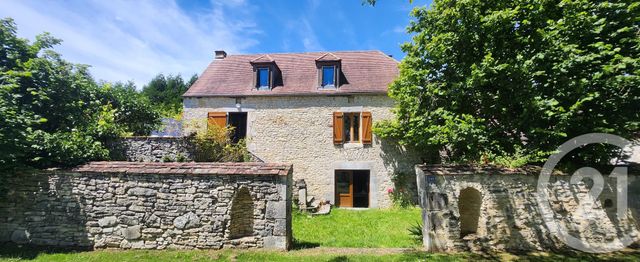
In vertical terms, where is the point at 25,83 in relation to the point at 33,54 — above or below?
below

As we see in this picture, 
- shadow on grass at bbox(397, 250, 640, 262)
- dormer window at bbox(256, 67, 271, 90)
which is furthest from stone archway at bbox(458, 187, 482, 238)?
dormer window at bbox(256, 67, 271, 90)

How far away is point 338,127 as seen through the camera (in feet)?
41.5

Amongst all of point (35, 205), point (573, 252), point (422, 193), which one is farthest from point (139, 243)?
point (573, 252)

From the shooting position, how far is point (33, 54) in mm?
7355

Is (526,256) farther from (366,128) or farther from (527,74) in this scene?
(366,128)

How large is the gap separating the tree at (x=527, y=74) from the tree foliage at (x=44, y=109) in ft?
30.5

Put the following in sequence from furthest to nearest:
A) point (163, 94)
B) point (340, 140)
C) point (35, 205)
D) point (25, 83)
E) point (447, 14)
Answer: point (163, 94), point (340, 140), point (447, 14), point (25, 83), point (35, 205)

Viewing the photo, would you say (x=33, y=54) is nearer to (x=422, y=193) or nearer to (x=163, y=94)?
(x=422, y=193)

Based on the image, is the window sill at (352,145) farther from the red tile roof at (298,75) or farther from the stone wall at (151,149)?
the stone wall at (151,149)

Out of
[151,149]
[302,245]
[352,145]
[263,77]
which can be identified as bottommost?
[302,245]

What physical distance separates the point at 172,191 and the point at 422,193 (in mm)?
5411

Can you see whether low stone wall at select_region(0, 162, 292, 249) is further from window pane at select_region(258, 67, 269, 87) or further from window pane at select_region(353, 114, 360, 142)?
window pane at select_region(258, 67, 269, 87)

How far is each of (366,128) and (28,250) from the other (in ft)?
34.8

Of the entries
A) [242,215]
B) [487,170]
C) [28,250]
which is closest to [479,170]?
[487,170]
